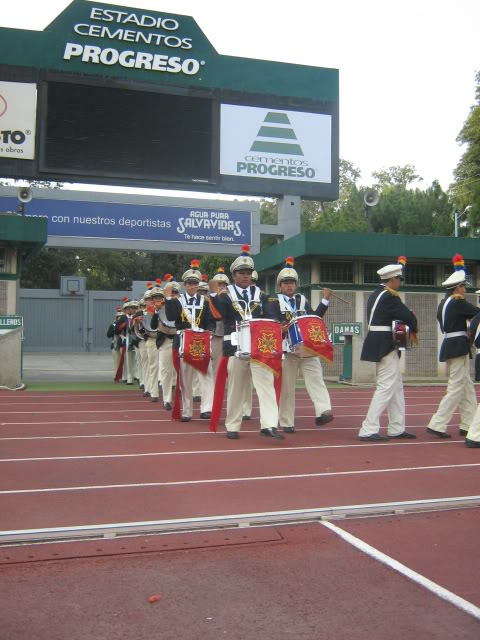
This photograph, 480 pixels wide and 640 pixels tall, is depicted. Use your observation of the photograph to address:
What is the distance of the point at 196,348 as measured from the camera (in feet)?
36.7

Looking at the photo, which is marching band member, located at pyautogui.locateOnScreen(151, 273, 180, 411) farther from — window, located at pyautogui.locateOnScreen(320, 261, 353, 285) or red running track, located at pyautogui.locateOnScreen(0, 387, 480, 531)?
window, located at pyautogui.locateOnScreen(320, 261, 353, 285)

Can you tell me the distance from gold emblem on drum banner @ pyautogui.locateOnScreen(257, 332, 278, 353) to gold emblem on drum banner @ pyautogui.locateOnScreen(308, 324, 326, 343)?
2.27 ft

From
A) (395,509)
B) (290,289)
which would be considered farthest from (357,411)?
(395,509)

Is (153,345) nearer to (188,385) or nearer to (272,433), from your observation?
(188,385)

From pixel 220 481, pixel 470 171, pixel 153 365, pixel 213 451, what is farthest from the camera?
pixel 470 171

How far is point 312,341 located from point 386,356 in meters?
0.90

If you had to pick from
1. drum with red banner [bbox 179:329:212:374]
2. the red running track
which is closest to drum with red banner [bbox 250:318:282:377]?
the red running track

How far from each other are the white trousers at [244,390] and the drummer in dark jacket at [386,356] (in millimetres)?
1131

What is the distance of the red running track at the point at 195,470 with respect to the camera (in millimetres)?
5922

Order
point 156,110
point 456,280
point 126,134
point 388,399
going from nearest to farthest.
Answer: point 388,399, point 456,280, point 126,134, point 156,110

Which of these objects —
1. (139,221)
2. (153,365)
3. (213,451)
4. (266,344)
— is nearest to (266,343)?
(266,344)

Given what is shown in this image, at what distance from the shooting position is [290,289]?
413 inches

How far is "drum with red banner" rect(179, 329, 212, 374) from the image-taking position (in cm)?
1113

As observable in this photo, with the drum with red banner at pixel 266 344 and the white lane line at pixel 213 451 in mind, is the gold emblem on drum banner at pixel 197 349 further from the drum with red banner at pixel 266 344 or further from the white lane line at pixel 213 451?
the white lane line at pixel 213 451
